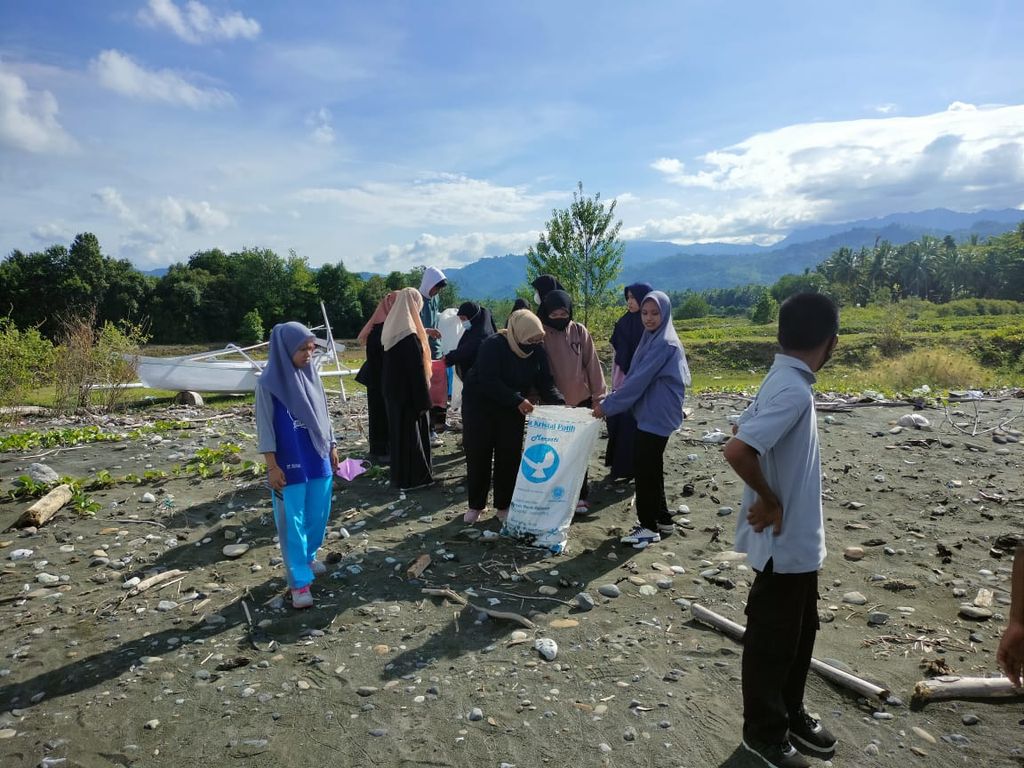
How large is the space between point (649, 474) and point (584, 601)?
127 cm

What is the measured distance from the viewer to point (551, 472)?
195 inches

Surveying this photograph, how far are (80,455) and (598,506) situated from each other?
22.2 feet

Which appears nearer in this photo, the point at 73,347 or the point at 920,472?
the point at 920,472

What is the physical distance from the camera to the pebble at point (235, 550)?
17.0 feet

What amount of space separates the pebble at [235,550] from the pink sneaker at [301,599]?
1.20 meters

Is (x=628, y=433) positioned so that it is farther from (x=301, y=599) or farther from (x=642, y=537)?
(x=301, y=599)

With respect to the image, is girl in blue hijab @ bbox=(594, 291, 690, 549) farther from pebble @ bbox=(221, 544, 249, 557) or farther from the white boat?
the white boat

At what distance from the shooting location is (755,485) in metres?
2.48

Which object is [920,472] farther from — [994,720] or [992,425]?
[994,720]

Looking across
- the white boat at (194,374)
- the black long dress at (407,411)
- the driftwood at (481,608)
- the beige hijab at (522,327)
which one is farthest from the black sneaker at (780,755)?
the white boat at (194,374)

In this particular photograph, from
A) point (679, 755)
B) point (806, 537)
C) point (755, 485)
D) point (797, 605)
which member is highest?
point (755, 485)

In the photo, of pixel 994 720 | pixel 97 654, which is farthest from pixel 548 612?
pixel 97 654

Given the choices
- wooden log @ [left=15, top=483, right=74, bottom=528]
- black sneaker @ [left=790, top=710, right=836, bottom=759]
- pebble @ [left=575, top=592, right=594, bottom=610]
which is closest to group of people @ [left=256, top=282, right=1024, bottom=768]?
black sneaker @ [left=790, top=710, right=836, bottom=759]

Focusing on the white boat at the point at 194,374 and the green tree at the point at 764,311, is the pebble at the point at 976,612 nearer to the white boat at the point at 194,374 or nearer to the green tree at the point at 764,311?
the white boat at the point at 194,374
